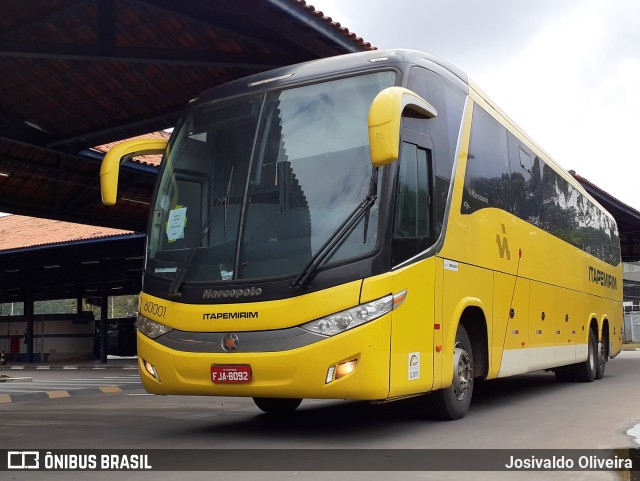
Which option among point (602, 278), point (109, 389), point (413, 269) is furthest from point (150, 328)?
point (602, 278)

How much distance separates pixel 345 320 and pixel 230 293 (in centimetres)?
112

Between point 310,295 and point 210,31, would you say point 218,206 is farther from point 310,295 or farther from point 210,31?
point 210,31

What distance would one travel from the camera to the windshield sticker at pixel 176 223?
7.54 m

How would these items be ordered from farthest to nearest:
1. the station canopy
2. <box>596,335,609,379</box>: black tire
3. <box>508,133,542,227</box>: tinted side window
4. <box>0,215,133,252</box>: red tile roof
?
<box>0,215,133,252</box>: red tile roof < <box>596,335,609,379</box>: black tire < <box>508,133,542,227</box>: tinted side window < the station canopy

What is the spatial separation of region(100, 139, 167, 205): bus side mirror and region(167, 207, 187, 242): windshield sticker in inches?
23.0

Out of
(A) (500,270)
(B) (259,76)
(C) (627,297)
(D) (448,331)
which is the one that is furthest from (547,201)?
(C) (627,297)

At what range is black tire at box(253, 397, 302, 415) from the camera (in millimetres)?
9148

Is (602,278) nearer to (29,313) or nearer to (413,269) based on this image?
(413,269)

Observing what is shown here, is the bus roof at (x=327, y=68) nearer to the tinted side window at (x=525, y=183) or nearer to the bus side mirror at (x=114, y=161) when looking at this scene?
the bus side mirror at (x=114, y=161)

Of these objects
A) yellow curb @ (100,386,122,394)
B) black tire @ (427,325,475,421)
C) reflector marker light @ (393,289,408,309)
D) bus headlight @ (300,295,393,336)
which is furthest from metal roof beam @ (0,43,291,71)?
yellow curb @ (100,386,122,394)

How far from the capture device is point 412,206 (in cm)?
721

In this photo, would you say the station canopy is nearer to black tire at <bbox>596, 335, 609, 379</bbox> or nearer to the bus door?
the bus door

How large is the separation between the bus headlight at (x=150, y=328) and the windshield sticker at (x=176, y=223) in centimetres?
81

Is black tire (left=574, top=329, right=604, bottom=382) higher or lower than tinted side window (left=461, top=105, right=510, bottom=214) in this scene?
lower
